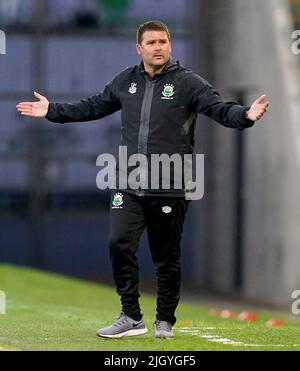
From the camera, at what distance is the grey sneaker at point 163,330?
8195mm

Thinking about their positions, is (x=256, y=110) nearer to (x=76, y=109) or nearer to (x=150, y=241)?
(x=150, y=241)

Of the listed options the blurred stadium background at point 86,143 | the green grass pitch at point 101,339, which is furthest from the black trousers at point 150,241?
the blurred stadium background at point 86,143

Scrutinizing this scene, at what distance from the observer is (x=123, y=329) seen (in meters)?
8.19

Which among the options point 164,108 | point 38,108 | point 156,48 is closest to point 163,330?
point 164,108

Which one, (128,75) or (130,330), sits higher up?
(128,75)

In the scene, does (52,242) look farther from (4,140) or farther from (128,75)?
(128,75)

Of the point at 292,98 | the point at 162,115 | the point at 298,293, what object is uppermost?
the point at 292,98

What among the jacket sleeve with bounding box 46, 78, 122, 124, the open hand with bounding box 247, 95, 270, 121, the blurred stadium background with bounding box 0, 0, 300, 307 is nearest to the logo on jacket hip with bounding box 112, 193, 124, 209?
the jacket sleeve with bounding box 46, 78, 122, 124

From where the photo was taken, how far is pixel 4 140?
21.7 meters

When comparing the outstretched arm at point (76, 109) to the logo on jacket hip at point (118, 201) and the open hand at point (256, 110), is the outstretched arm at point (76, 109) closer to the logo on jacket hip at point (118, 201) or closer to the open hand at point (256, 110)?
the logo on jacket hip at point (118, 201)

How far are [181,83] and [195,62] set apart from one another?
13.8 meters

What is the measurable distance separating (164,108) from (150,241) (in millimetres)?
902

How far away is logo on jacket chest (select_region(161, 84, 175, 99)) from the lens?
8.07 m

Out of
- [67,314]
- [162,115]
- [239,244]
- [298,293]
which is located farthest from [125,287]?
[239,244]
